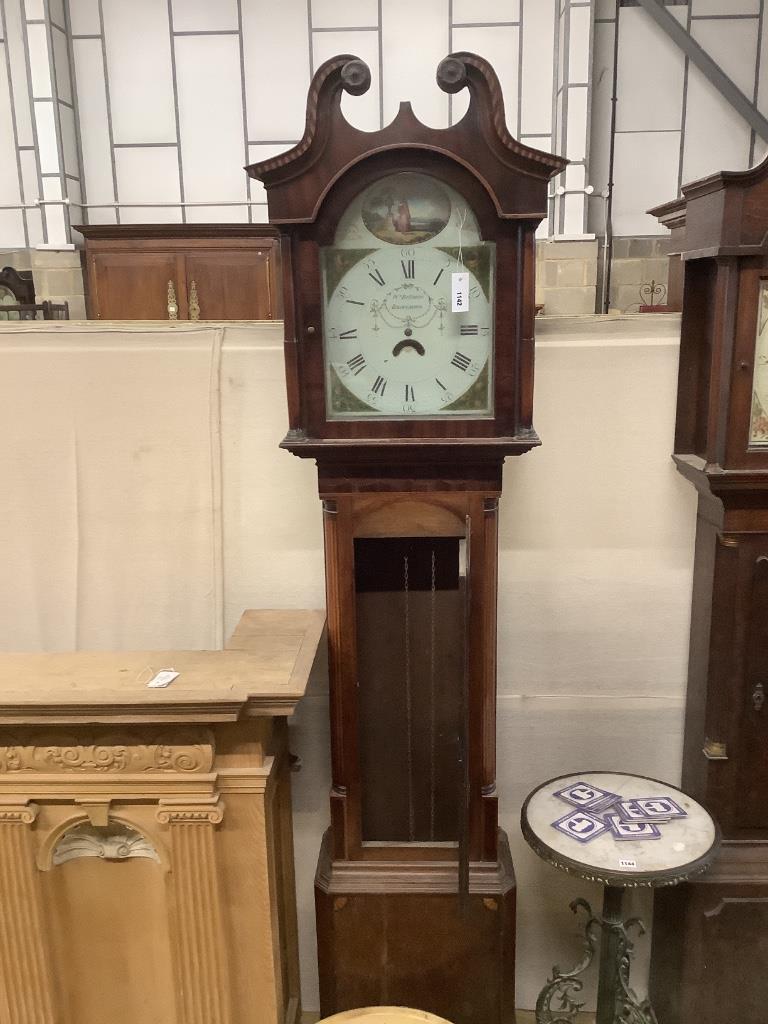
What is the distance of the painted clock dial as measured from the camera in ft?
4.31

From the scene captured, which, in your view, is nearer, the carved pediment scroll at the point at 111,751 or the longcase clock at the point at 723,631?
the carved pediment scroll at the point at 111,751

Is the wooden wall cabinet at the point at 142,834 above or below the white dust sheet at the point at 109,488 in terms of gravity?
below

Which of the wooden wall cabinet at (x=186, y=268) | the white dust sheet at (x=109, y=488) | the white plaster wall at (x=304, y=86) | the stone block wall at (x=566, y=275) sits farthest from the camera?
the stone block wall at (x=566, y=275)

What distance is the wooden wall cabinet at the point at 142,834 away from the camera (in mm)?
1319

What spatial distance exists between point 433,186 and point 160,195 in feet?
12.9

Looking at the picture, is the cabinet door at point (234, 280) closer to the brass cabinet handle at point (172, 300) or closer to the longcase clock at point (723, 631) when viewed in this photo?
the brass cabinet handle at point (172, 300)

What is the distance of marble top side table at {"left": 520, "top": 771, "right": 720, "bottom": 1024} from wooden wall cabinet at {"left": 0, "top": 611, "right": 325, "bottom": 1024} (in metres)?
0.54

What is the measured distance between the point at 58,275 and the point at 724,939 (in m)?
4.67

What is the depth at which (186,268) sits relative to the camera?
14.0 feet

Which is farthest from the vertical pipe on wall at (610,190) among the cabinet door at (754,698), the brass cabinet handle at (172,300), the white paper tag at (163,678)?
the white paper tag at (163,678)

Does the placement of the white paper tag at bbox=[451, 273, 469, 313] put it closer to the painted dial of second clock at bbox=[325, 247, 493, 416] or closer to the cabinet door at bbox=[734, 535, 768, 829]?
the painted dial of second clock at bbox=[325, 247, 493, 416]

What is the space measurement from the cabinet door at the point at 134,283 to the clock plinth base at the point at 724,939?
12.1 ft

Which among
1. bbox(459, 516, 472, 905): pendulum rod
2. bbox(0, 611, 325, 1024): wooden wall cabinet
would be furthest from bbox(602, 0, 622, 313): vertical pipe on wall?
bbox(0, 611, 325, 1024): wooden wall cabinet

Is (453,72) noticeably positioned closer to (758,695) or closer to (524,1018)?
(758,695)
